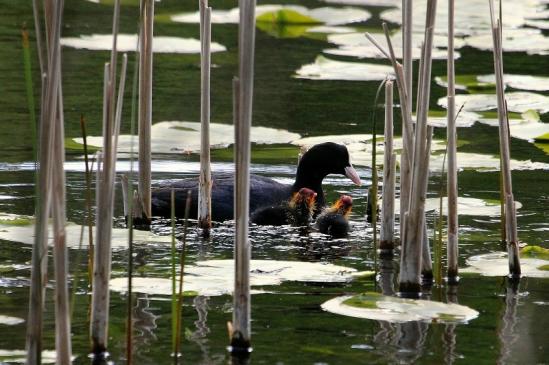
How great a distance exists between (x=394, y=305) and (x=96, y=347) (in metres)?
1.33

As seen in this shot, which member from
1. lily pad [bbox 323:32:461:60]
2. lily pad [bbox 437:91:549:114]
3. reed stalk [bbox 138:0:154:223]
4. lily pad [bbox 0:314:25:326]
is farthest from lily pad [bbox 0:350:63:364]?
lily pad [bbox 323:32:461:60]

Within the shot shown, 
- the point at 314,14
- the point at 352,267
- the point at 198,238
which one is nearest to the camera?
the point at 352,267

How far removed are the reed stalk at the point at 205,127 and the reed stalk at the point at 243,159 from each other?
1.89 m

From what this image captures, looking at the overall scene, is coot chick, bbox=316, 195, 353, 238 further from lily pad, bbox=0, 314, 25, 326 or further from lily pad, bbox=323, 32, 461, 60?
lily pad, bbox=323, 32, 461, 60

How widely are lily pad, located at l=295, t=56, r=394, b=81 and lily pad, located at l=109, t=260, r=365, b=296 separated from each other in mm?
6365

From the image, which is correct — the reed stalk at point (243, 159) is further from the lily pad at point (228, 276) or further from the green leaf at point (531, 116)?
the green leaf at point (531, 116)

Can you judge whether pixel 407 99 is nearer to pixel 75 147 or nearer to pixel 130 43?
pixel 75 147

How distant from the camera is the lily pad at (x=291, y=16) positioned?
51.2ft

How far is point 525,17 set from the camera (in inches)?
658

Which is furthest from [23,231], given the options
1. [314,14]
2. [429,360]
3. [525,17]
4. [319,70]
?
[525,17]

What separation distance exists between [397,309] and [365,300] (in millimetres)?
164

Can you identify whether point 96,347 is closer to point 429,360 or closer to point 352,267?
point 429,360

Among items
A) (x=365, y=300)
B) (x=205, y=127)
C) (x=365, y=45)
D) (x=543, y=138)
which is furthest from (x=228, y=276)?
(x=365, y=45)

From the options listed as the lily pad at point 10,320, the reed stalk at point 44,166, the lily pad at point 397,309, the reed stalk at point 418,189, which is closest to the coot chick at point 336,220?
the reed stalk at point 418,189
